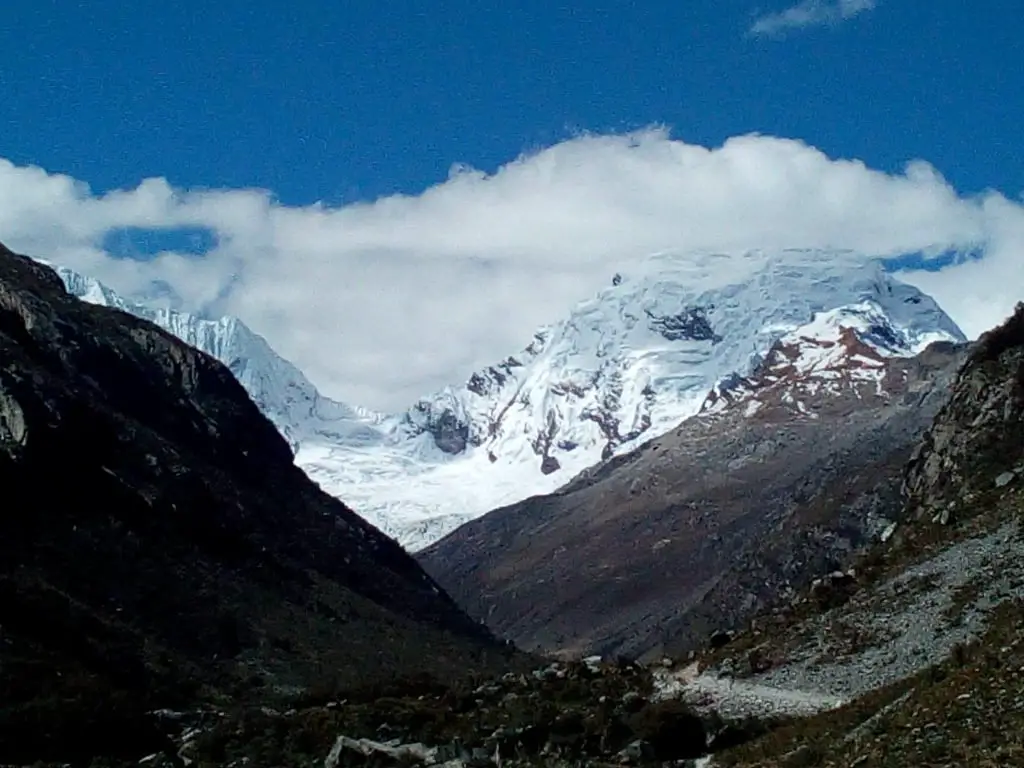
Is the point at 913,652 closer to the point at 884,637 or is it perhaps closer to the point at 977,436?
the point at 884,637

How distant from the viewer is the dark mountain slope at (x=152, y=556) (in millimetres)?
79188

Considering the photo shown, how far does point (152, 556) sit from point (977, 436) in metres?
60.7

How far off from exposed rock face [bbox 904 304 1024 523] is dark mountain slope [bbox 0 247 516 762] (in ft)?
117

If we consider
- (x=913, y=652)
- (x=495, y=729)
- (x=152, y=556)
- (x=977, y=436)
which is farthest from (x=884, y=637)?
(x=152, y=556)

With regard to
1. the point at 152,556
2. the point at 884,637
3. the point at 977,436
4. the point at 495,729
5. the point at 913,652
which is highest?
the point at 152,556

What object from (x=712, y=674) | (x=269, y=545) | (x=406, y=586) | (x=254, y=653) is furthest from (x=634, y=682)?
(x=406, y=586)

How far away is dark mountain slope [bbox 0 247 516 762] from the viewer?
79.2 metres

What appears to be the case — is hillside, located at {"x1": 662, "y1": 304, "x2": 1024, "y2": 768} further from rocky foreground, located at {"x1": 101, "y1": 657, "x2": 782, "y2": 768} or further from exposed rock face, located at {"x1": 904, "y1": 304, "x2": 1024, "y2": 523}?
rocky foreground, located at {"x1": 101, "y1": 657, "x2": 782, "y2": 768}

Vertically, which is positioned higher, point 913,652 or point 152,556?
point 152,556

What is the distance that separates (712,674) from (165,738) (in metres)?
19.5

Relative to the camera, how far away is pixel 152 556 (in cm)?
10325

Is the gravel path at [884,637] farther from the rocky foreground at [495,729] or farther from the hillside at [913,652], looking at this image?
the rocky foreground at [495,729]

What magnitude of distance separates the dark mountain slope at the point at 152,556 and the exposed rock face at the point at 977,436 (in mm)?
35641

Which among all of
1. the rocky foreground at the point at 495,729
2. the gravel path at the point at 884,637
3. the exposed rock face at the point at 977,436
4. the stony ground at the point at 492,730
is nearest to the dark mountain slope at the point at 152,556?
the stony ground at the point at 492,730
